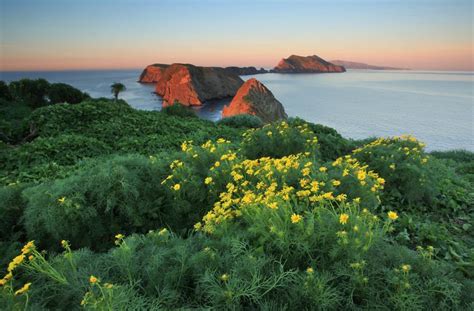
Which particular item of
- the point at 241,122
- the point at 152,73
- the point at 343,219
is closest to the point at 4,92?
the point at 241,122

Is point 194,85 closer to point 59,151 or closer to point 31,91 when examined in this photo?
point 31,91

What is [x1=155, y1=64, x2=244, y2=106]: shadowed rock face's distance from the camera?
69.8m

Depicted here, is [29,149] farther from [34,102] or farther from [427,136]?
[427,136]

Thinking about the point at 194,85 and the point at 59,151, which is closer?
the point at 59,151

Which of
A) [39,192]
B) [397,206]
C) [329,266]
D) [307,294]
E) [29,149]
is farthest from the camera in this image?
[29,149]

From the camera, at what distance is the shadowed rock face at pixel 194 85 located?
229 ft

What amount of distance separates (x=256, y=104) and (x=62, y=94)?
13.2m

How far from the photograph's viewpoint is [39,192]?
13.6 ft

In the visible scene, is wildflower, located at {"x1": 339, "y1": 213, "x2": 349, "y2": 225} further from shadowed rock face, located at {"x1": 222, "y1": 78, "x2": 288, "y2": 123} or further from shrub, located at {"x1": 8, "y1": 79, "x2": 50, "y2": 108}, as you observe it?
shrub, located at {"x1": 8, "y1": 79, "x2": 50, "y2": 108}

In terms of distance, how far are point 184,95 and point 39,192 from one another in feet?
222

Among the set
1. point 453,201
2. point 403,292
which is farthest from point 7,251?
point 453,201

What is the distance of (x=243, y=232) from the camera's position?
307cm

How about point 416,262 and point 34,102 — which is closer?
point 416,262

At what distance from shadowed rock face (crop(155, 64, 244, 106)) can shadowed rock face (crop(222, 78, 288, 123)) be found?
4631cm
